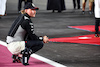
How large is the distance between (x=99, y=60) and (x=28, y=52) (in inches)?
55.9

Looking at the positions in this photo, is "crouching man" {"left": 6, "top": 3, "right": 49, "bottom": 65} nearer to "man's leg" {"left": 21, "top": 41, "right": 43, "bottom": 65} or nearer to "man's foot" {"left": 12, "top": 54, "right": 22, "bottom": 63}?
"man's leg" {"left": 21, "top": 41, "right": 43, "bottom": 65}

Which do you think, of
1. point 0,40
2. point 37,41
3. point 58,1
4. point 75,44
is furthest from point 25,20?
point 58,1

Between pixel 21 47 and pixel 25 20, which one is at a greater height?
pixel 25 20

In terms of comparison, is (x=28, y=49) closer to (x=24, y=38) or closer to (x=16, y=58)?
(x=24, y=38)

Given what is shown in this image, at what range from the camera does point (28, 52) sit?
203 inches

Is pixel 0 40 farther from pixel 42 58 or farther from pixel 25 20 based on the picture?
pixel 25 20

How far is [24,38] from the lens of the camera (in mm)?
5289

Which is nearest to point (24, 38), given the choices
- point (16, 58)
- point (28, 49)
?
point (28, 49)

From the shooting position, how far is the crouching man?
Answer: 5156 mm

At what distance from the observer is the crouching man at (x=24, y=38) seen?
5156 mm

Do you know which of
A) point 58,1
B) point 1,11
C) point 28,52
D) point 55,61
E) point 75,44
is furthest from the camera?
point 58,1

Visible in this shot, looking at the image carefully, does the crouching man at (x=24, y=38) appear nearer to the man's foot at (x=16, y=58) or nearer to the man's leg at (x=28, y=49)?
the man's leg at (x=28, y=49)

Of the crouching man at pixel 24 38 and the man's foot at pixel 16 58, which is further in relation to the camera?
the man's foot at pixel 16 58

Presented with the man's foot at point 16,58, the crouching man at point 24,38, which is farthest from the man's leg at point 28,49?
the man's foot at point 16,58
